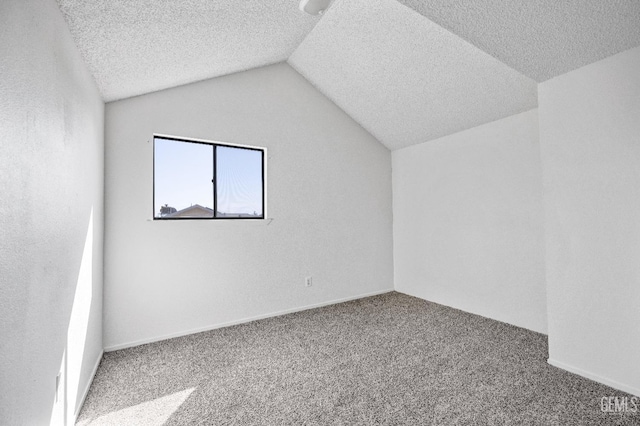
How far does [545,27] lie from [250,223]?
296 centimetres

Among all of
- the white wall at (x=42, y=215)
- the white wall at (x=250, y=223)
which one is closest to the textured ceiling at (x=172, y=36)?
the white wall at (x=42, y=215)

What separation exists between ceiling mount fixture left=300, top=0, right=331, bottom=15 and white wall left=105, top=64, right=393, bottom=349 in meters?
1.28

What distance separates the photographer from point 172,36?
2047 millimetres

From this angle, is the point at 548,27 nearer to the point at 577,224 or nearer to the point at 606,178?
the point at 606,178

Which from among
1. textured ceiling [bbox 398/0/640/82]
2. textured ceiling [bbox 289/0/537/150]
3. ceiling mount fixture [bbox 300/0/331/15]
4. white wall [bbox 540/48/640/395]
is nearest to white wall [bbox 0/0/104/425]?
ceiling mount fixture [bbox 300/0/331/15]

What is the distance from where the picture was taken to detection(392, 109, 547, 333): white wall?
2979 mm

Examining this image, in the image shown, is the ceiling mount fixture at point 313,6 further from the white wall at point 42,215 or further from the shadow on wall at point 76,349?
the shadow on wall at point 76,349

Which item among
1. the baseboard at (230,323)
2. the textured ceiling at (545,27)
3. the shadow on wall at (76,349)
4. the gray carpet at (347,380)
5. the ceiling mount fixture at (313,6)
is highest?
the ceiling mount fixture at (313,6)

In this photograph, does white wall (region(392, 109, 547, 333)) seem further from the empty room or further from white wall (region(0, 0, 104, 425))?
white wall (region(0, 0, 104, 425))

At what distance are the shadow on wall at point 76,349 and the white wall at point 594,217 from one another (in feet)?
10.4

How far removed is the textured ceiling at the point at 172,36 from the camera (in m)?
1.67

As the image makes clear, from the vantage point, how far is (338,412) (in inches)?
70.2

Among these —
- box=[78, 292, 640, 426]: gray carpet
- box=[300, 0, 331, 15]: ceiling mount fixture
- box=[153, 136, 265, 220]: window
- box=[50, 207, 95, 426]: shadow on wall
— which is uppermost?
box=[300, 0, 331, 15]: ceiling mount fixture

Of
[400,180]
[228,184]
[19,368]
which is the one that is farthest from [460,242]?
[19,368]
